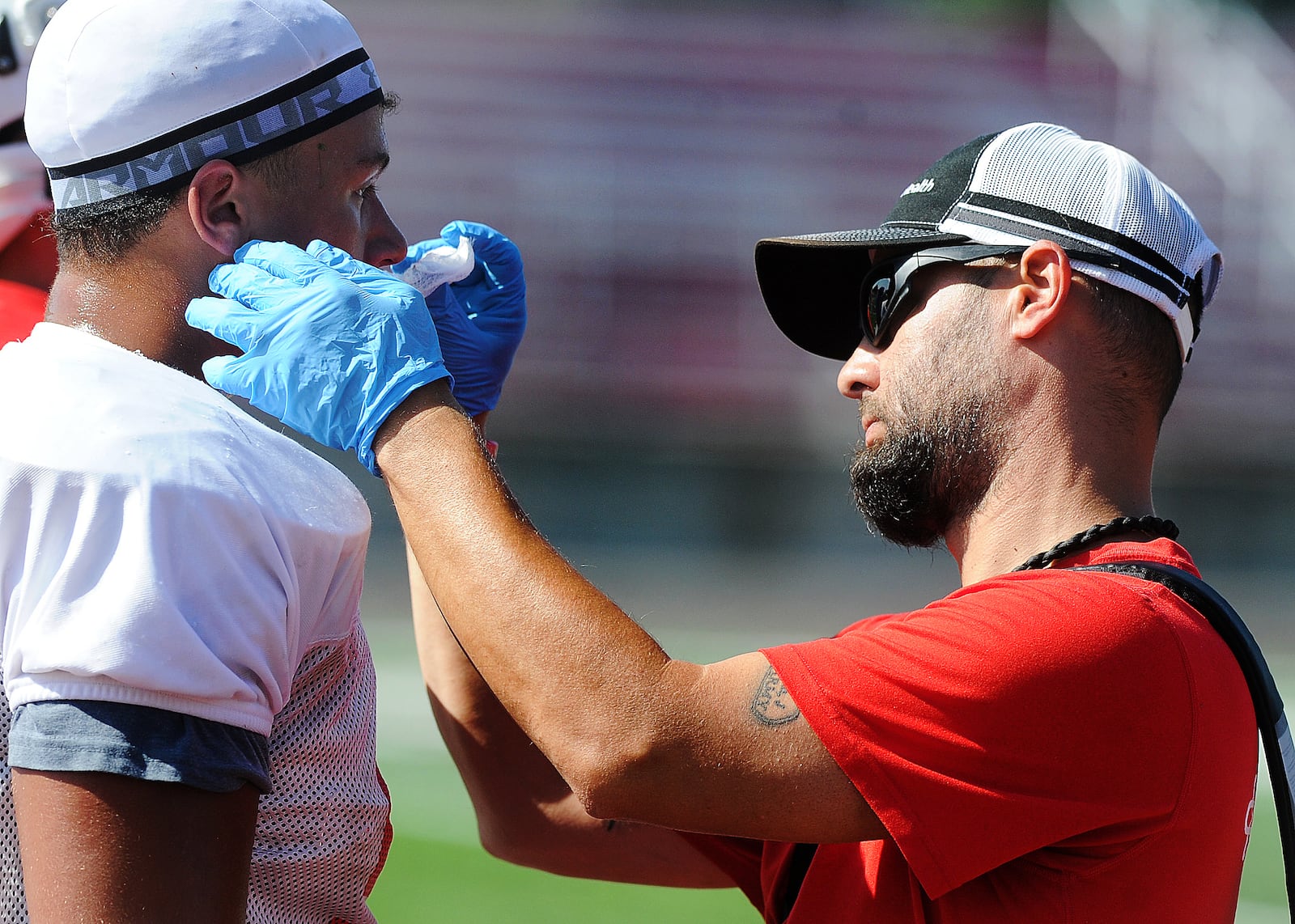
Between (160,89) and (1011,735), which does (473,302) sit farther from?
(1011,735)

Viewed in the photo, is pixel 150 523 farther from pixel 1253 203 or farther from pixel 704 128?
pixel 1253 203

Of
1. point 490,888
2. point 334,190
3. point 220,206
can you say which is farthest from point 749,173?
point 220,206

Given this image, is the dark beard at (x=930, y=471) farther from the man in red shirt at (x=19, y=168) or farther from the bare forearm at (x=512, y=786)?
the man in red shirt at (x=19, y=168)

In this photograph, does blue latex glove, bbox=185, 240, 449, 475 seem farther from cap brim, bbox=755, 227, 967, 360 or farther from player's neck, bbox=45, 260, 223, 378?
cap brim, bbox=755, 227, 967, 360

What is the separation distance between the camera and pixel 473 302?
2941 millimetres

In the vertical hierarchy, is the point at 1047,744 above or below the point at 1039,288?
below

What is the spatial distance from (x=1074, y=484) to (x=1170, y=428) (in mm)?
11064

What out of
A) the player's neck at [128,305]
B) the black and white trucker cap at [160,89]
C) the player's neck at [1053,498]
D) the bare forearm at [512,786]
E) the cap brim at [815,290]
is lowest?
the bare forearm at [512,786]

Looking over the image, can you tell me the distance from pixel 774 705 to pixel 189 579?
776 mm

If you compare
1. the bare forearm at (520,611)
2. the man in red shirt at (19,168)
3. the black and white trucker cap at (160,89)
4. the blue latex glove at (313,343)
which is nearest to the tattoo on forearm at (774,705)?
the bare forearm at (520,611)

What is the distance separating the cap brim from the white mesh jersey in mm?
1081

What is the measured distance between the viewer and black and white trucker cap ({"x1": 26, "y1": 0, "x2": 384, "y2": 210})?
175 centimetres

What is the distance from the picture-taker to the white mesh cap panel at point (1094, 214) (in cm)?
204

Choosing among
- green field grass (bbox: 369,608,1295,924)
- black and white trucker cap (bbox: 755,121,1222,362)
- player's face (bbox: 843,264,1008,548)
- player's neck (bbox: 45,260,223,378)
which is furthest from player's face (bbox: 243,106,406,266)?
green field grass (bbox: 369,608,1295,924)
